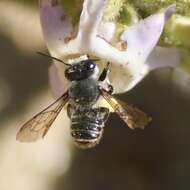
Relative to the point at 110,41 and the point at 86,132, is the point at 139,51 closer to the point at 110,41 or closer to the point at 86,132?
the point at 110,41

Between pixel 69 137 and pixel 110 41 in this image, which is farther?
pixel 69 137

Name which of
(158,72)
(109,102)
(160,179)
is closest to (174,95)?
(158,72)

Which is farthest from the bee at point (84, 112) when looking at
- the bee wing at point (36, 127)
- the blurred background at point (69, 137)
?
the blurred background at point (69, 137)

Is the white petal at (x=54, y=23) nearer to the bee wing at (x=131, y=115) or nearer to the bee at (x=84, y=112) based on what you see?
the bee at (x=84, y=112)

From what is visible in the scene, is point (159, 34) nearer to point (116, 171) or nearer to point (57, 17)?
point (57, 17)

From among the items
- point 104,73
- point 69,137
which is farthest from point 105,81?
point 69,137

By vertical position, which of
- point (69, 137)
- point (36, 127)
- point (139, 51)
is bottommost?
point (69, 137)
